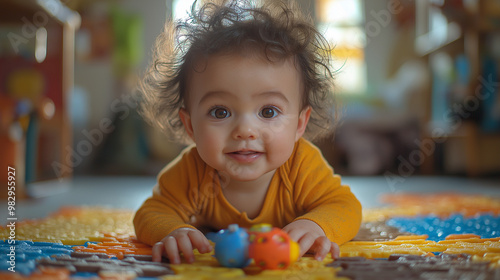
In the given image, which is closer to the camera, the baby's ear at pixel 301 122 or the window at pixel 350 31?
the baby's ear at pixel 301 122

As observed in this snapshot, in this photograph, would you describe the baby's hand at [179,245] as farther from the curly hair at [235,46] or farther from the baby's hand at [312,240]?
the curly hair at [235,46]

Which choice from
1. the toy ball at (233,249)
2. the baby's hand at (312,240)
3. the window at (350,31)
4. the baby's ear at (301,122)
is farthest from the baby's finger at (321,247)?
the window at (350,31)

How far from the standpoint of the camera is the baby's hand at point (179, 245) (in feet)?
1.94

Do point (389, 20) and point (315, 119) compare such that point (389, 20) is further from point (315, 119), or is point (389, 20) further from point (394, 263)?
point (394, 263)

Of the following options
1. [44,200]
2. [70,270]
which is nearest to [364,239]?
[70,270]

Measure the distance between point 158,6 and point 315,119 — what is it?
303 cm

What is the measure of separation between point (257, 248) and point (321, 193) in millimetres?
262

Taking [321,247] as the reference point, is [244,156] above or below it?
above

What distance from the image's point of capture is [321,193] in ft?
2.49

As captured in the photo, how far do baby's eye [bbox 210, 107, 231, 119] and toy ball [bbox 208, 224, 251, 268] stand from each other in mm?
189

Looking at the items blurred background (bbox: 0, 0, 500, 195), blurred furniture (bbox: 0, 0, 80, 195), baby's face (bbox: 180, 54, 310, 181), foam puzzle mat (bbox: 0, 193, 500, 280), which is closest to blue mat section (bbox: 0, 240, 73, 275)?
foam puzzle mat (bbox: 0, 193, 500, 280)

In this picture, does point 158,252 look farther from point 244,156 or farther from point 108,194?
point 108,194

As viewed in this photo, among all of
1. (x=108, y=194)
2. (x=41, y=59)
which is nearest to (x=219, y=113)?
(x=108, y=194)

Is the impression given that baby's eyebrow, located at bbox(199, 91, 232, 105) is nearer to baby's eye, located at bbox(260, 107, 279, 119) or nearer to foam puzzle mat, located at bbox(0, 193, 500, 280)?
baby's eye, located at bbox(260, 107, 279, 119)
